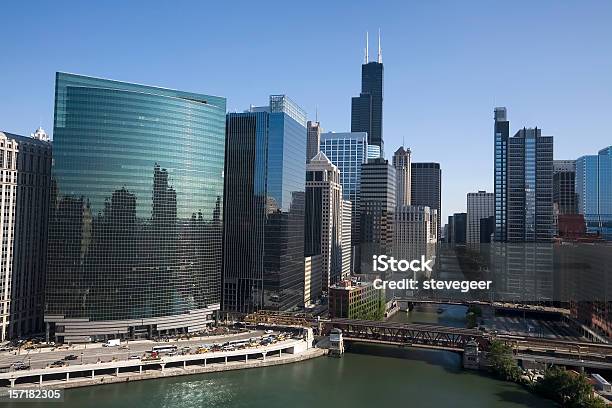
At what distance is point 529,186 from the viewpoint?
454 feet

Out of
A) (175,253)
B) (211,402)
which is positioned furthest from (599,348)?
(175,253)

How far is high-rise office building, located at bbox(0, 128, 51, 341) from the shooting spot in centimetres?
6719

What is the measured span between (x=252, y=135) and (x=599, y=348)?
6308 centimetres

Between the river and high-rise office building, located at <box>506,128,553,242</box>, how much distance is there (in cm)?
8313

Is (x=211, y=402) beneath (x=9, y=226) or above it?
beneath

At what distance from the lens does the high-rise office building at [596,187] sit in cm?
18412

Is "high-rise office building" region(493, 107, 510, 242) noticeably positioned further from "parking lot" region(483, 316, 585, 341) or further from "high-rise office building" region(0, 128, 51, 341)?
"high-rise office building" region(0, 128, 51, 341)

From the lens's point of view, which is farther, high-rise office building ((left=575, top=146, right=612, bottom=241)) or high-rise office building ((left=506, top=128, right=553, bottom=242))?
high-rise office building ((left=575, top=146, right=612, bottom=241))

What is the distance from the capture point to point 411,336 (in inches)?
2859

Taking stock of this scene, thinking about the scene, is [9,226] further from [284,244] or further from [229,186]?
[284,244]

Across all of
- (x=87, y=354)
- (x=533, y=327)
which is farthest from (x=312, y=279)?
(x=87, y=354)

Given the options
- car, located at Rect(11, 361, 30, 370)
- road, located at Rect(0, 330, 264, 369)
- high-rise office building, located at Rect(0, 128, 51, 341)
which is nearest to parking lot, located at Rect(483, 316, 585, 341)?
road, located at Rect(0, 330, 264, 369)

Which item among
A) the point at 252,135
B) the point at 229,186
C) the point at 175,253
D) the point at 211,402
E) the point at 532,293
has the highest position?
the point at 252,135

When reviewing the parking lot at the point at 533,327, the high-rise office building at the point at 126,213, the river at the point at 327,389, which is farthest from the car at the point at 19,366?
the parking lot at the point at 533,327
